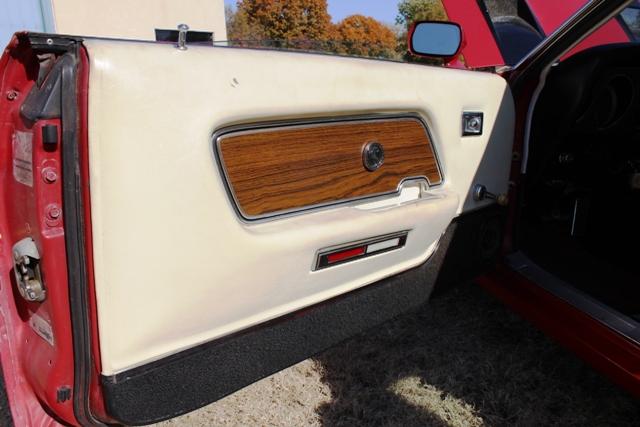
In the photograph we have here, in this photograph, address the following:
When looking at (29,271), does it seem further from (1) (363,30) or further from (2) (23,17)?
(1) (363,30)

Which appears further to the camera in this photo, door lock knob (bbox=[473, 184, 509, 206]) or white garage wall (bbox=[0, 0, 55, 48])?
white garage wall (bbox=[0, 0, 55, 48])

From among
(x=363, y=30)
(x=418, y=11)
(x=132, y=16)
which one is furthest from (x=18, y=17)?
(x=418, y=11)

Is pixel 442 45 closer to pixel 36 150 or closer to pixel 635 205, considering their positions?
pixel 635 205

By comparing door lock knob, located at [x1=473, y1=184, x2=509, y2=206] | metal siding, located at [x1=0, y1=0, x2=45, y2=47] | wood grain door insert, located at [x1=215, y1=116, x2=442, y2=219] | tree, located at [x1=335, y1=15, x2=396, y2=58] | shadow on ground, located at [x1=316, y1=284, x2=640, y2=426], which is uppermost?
tree, located at [x1=335, y1=15, x2=396, y2=58]

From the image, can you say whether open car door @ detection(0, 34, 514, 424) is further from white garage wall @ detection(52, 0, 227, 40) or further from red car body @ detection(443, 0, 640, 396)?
white garage wall @ detection(52, 0, 227, 40)

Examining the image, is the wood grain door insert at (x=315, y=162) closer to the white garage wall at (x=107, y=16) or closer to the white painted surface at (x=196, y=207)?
the white painted surface at (x=196, y=207)

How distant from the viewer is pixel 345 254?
1487 millimetres

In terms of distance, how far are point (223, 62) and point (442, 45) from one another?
169cm

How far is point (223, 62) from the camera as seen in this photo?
1.20 metres

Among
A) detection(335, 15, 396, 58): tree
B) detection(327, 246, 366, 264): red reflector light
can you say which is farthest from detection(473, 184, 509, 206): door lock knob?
detection(335, 15, 396, 58): tree

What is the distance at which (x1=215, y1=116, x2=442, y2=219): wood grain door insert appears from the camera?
49.8 inches

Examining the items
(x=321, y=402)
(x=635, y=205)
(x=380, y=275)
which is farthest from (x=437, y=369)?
(x=635, y=205)

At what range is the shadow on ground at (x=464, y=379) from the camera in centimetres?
216

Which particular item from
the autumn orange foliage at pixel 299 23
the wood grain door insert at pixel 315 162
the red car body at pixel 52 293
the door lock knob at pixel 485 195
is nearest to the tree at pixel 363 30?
the autumn orange foliage at pixel 299 23
